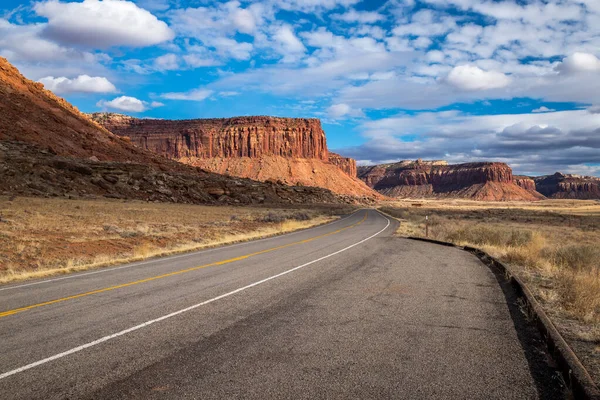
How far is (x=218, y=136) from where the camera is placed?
164m

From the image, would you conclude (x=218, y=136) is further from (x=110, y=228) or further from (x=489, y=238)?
(x=489, y=238)

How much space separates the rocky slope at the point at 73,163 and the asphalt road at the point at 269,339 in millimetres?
31310

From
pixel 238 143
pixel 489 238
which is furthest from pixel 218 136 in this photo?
pixel 489 238

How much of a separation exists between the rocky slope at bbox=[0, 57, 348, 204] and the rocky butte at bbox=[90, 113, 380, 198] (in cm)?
8459

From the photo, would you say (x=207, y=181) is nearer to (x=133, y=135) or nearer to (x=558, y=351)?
(x=558, y=351)

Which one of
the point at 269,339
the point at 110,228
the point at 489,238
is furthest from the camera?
the point at 110,228

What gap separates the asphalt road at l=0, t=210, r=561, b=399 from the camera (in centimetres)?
429

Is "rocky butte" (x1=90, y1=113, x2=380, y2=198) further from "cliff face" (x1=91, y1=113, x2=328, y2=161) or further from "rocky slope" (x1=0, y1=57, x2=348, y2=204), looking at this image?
"rocky slope" (x1=0, y1=57, x2=348, y2=204)

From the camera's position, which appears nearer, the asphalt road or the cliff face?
the asphalt road

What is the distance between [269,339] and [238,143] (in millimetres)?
160627

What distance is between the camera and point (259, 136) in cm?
16400

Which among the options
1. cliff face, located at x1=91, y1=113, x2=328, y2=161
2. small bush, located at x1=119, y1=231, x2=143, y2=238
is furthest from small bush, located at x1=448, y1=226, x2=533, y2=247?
cliff face, located at x1=91, y1=113, x2=328, y2=161

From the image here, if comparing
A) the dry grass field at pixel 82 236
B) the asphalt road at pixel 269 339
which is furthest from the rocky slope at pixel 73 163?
the asphalt road at pixel 269 339

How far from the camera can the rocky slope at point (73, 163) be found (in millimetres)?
39406
